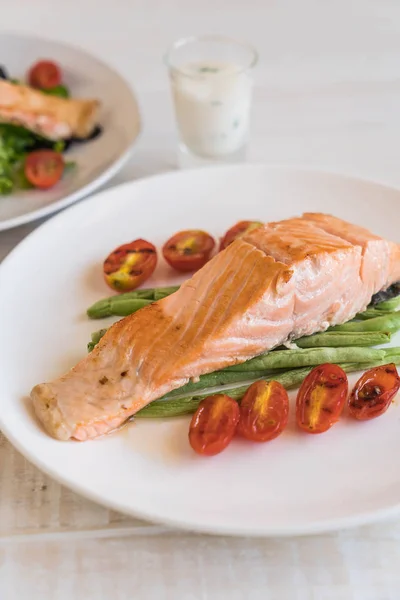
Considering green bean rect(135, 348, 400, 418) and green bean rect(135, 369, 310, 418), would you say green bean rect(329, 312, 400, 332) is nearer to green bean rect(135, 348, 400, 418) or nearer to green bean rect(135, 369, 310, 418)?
green bean rect(135, 348, 400, 418)

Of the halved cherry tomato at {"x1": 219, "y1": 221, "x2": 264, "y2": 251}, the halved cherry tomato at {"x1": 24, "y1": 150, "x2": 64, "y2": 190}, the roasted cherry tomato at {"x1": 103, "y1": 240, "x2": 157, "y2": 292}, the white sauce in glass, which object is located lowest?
the roasted cherry tomato at {"x1": 103, "y1": 240, "x2": 157, "y2": 292}

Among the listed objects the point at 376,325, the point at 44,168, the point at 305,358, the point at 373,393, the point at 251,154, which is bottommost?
the point at 373,393

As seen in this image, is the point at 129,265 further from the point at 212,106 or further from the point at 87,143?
the point at 87,143

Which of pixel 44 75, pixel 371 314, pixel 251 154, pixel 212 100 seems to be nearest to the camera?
pixel 371 314

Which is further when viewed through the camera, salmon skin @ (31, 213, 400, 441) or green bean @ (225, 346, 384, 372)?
green bean @ (225, 346, 384, 372)

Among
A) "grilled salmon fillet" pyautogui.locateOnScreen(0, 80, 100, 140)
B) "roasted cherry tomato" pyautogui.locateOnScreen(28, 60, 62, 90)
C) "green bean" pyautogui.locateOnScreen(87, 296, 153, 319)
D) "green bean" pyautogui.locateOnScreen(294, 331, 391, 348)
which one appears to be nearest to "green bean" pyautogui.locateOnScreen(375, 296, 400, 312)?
"green bean" pyautogui.locateOnScreen(294, 331, 391, 348)

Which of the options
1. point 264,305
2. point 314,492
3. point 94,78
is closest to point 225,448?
point 314,492

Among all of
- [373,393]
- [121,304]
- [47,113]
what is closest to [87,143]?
[47,113]

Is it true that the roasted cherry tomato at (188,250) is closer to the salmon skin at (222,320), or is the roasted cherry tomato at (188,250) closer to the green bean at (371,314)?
the salmon skin at (222,320)
